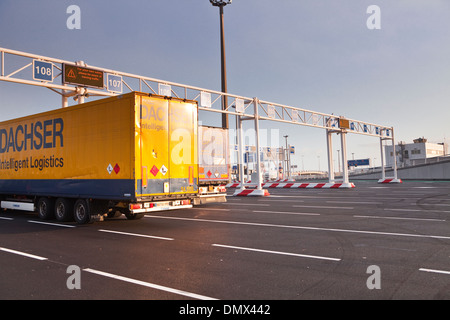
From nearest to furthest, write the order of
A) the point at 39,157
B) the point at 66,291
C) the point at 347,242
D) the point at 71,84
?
the point at 66,291, the point at 347,242, the point at 39,157, the point at 71,84

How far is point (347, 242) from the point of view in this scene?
8.03 metres

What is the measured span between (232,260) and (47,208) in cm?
865

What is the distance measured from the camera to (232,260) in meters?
6.58

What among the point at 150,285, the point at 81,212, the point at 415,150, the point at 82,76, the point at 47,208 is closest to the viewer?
the point at 150,285

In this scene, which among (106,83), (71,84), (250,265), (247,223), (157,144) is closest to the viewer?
(250,265)

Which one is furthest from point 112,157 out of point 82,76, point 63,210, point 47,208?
point 82,76

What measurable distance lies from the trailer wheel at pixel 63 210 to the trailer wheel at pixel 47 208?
0.37 metres

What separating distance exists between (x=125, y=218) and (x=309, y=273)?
29.6 feet

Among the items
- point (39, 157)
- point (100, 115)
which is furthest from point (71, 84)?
point (100, 115)

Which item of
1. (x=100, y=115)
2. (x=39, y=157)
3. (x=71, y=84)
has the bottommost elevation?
(x=39, y=157)

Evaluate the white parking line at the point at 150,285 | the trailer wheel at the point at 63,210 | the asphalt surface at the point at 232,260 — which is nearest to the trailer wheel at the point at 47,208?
the trailer wheel at the point at 63,210

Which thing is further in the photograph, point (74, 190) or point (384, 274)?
point (74, 190)

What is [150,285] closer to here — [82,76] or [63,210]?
[63,210]
